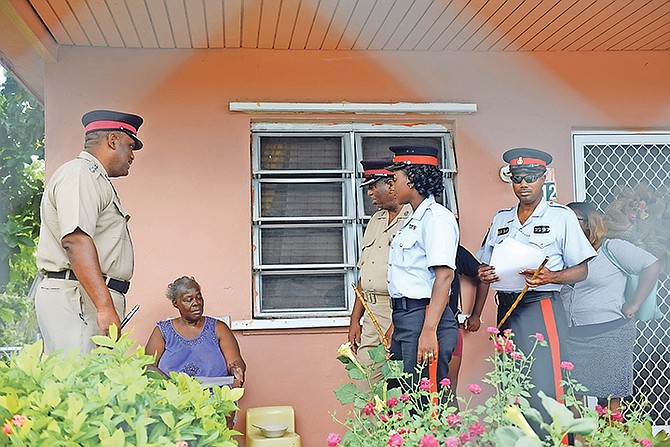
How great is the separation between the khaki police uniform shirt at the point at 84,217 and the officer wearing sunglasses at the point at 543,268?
5.31 ft

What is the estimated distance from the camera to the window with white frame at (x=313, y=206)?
4.86m

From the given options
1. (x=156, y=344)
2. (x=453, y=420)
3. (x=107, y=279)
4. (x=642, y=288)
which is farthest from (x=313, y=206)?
(x=453, y=420)

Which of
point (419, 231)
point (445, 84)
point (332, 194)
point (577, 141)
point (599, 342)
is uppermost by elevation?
point (445, 84)

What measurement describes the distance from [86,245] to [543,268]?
190 centimetres

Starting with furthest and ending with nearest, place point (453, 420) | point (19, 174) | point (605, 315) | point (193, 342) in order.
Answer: point (19, 174) → point (193, 342) → point (605, 315) → point (453, 420)

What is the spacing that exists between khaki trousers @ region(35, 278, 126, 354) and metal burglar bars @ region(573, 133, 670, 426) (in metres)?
3.15

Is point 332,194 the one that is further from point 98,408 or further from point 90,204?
point 98,408

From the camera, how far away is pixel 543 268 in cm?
357

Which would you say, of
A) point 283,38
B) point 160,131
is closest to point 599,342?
point 283,38

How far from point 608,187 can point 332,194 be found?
5.55 feet

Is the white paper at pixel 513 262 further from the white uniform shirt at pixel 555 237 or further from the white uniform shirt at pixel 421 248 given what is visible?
the white uniform shirt at pixel 421 248

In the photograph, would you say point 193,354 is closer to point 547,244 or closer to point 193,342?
point 193,342

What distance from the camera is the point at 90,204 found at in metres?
2.97

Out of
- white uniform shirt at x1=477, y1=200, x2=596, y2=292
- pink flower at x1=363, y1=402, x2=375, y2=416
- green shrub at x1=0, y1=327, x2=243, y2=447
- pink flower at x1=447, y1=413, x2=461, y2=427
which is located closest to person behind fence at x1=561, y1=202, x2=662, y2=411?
white uniform shirt at x1=477, y1=200, x2=596, y2=292
